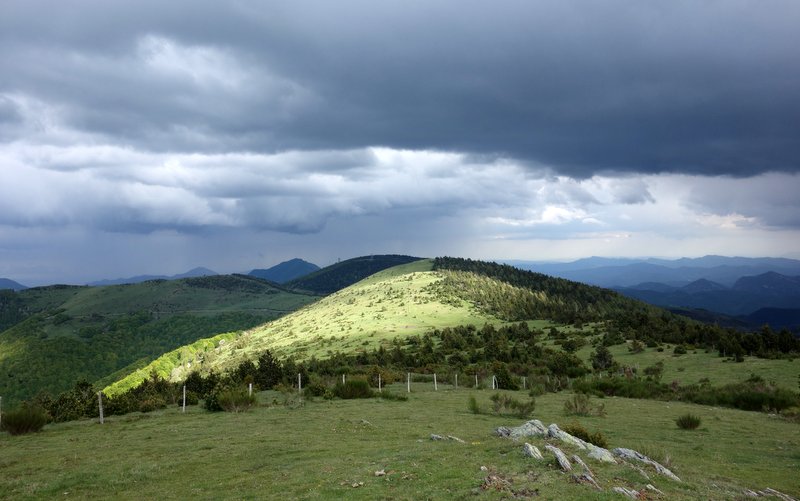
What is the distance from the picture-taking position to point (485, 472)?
14008 millimetres

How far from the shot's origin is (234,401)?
34969mm

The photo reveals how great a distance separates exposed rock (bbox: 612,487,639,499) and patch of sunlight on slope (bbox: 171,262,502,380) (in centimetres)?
7959

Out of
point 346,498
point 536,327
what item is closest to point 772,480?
point 346,498

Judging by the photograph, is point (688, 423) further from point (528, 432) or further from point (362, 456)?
point (362, 456)

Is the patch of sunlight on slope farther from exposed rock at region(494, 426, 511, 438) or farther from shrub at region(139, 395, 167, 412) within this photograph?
exposed rock at region(494, 426, 511, 438)

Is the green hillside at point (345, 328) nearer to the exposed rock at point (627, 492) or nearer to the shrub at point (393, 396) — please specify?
the shrub at point (393, 396)

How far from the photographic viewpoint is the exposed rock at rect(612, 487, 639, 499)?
11.5 meters

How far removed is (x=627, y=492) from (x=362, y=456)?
998 centimetres

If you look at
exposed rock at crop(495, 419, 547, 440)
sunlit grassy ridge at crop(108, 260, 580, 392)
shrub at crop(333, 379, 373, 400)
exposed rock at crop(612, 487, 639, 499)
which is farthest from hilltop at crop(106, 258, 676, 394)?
exposed rock at crop(612, 487, 639, 499)

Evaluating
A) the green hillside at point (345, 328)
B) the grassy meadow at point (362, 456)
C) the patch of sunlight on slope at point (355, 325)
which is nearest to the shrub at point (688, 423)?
the grassy meadow at point (362, 456)

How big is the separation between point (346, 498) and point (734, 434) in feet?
77.7

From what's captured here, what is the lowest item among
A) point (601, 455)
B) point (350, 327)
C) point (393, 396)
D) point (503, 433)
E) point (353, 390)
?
point (350, 327)

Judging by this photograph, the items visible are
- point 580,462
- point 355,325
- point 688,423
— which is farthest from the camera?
point 355,325

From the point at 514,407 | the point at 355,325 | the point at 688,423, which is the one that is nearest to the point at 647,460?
the point at 688,423
